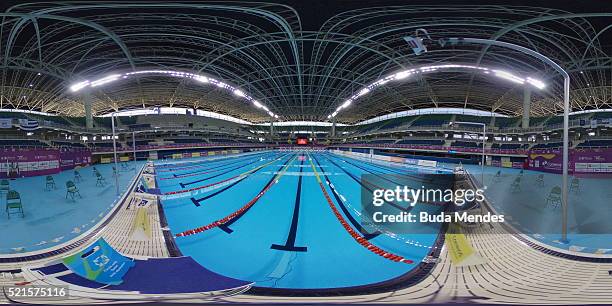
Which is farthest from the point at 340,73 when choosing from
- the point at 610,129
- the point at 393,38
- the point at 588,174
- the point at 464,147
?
the point at 610,129

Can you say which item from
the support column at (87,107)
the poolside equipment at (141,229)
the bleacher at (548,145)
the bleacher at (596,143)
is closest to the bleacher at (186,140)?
the support column at (87,107)

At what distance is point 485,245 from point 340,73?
21.6 m

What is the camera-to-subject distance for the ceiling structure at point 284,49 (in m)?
7.72

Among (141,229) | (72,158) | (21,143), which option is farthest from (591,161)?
(21,143)

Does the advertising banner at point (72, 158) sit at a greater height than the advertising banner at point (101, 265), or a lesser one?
greater

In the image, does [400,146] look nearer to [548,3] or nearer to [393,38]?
[393,38]

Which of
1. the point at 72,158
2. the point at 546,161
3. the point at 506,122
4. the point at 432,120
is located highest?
the point at 432,120

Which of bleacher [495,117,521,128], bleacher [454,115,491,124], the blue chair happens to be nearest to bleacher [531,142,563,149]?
bleacher [495,117,521,128]

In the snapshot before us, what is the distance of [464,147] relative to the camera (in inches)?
960

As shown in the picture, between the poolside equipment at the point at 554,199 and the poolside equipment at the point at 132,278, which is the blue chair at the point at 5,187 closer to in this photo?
the poolside equipment at the point at 132,278

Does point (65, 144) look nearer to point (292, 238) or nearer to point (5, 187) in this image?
point (5, 187)

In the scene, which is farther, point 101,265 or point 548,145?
point 548,145

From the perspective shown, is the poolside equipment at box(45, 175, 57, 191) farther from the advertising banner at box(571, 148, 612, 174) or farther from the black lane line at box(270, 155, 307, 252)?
the advertising banner at box(571, 148, 612, 174)

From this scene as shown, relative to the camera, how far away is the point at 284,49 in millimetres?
18000
